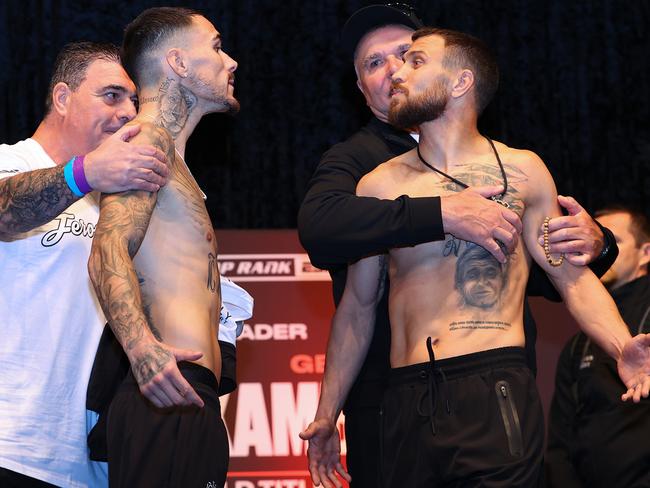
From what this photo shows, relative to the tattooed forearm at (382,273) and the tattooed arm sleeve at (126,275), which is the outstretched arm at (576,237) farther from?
the tattooed arm sleeve at (126,275)

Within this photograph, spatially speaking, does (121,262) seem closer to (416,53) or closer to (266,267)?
(416,53)

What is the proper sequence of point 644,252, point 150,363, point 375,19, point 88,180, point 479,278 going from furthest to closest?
point 644,252 → point 375,19 → point 479,278 → point 88,180 → point 150,363

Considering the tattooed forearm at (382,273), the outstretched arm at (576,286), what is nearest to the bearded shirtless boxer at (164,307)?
the tattooed forearm at (382,273)

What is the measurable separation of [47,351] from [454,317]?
1.03 meters

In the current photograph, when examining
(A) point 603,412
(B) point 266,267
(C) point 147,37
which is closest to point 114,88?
(C) point 147,37

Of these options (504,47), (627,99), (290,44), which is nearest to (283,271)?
(290,44)

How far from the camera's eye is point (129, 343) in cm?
212

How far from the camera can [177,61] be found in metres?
2.73

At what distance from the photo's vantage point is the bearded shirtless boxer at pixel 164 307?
214cm

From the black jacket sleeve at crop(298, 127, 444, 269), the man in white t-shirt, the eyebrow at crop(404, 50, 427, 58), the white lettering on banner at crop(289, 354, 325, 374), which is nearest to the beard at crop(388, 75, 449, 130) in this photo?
the eyebrow at crop(404, 50, 427, 58)

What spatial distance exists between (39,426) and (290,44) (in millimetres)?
2498

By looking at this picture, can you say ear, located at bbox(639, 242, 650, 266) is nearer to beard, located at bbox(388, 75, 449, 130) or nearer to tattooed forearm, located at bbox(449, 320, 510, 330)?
beard, located at bbox(388, 75, 449, 130)

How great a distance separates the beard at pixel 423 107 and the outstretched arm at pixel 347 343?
1.23ft

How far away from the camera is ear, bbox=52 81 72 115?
127 inches
